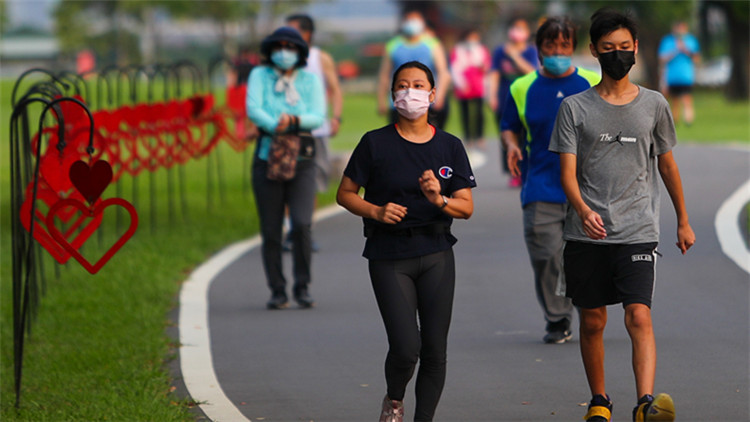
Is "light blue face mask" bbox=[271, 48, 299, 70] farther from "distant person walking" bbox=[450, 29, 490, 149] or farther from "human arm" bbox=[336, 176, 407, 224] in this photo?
"distant person walking" bbox=[450, 29, 490, 149]

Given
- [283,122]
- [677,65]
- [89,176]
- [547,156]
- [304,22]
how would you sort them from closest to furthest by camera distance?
[89,176]
[547,156]
[283,122]
[304,22]
[677,65]

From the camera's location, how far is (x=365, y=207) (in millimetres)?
5766

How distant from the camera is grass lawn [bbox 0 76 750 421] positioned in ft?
22.3

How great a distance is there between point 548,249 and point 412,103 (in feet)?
7.82

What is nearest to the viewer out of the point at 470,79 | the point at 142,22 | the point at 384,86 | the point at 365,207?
the point at 365,207

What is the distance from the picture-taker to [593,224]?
5.86 meters

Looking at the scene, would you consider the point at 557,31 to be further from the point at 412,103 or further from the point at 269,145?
the point at 269,145

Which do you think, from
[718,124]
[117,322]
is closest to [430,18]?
[718,124]

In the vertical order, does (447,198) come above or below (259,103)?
below

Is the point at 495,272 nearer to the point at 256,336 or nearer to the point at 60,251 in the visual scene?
the point at 256,336

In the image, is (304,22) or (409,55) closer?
(304,22)

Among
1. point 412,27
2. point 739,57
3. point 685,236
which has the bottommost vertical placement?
point 685,236

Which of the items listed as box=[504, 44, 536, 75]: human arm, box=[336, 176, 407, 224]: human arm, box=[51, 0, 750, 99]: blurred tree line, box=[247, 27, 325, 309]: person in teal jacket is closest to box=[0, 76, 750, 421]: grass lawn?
box=[247, 27, 325, 309]: person in teal jacket

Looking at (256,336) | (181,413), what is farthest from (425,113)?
(256,336)
